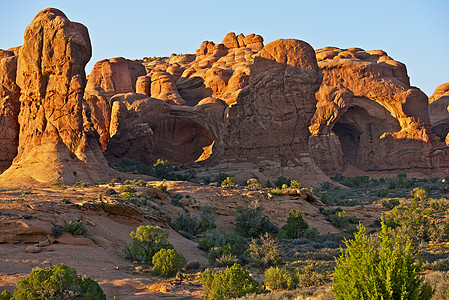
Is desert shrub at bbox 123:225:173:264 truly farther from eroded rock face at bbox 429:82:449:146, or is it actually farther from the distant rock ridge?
eroded rock face at bbox 429:82:449:146

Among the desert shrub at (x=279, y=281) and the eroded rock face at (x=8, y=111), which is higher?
the eroded rock face at (x=8, y=111)

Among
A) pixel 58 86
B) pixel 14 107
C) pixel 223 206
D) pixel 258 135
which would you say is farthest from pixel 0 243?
pixel 258 135

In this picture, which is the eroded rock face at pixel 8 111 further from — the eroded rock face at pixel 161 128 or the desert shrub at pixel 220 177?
the desert shrub at pixel 220 177

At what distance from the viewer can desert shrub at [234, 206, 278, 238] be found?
21.2 metres

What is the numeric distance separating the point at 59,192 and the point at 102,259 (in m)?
8.63

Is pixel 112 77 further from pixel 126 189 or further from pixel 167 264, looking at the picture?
pixel 167 264

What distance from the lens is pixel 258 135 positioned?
131ft

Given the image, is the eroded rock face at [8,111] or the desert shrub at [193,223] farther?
the eroded rock face at [8,111]

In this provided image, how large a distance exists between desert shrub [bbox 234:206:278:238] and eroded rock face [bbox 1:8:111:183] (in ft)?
31.9

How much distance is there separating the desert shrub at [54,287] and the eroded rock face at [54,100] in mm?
17741

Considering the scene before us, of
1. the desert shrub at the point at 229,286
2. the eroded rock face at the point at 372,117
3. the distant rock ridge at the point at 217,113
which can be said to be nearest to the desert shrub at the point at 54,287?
the desert shrub at the point at 229,286

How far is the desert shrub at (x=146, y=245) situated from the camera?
13.9 m

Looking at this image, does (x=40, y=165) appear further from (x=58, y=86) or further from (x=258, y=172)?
(x=258, y=172)

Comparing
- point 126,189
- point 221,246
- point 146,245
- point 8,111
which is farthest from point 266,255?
point 8,111
